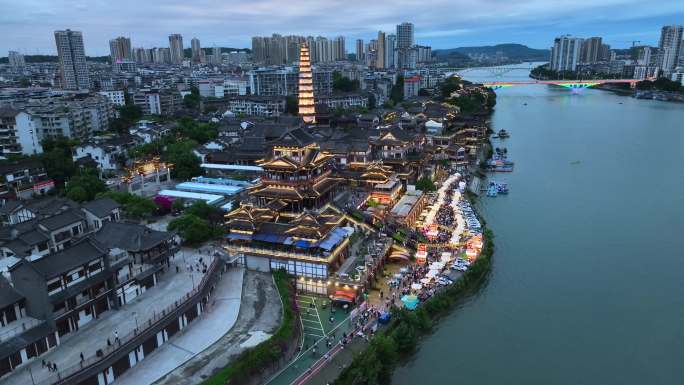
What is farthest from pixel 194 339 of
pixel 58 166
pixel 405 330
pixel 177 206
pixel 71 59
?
pixel 71 59

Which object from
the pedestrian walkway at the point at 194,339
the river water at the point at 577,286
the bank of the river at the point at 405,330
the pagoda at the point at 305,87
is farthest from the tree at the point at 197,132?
the bank of the river at the point at 405,330

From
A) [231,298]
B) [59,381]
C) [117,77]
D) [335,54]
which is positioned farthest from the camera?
[335,54]

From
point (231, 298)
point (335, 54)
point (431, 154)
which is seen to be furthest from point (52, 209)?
point (335, 54)

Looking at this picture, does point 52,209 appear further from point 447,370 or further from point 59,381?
point 447,370

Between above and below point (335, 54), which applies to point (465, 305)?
below

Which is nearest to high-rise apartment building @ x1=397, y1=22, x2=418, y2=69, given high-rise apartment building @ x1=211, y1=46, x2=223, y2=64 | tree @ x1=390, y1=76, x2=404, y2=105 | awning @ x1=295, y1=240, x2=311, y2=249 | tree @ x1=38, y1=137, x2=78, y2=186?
tree @ x1=390, y1=76, x2=404, y2=105

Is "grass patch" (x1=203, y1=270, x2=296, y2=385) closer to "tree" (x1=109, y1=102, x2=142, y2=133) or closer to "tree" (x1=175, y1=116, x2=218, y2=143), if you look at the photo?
"tree" (x1=175, y1=116, x2=218, y2=143)
